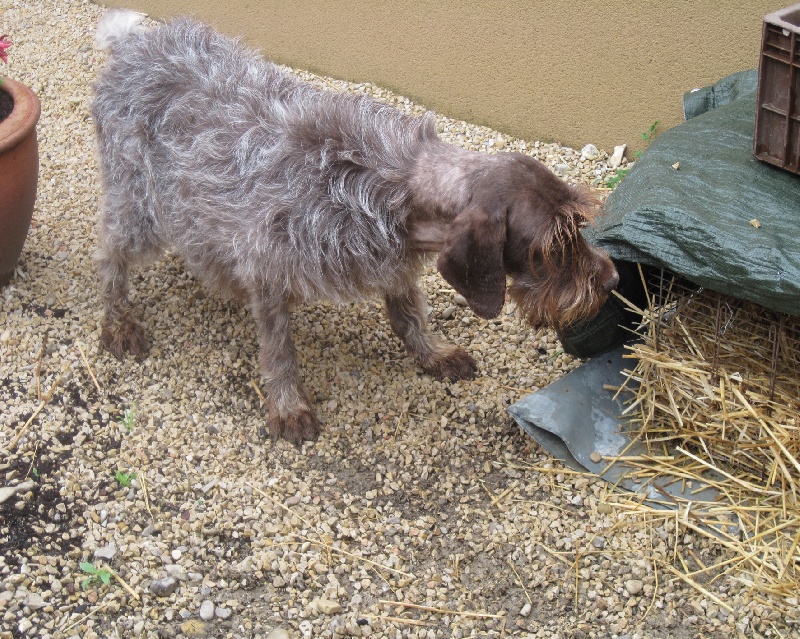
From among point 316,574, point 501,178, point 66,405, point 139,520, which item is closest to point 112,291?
point 66,405

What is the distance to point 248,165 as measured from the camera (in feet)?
12.7

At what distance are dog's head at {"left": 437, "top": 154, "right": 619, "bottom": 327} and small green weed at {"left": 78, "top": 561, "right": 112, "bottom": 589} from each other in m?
1.85

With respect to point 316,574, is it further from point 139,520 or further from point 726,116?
point 726,116

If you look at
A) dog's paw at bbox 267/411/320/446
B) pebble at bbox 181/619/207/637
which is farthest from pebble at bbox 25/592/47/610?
dog's paw at bbox 267/411/320/446

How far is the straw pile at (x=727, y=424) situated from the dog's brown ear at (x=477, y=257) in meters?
0.92

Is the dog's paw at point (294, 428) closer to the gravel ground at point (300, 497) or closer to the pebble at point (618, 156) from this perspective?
the gravel ground at point (300, 497)

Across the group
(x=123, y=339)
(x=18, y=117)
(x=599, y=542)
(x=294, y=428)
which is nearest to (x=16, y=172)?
(x=18, y=117)

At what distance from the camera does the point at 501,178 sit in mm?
3422

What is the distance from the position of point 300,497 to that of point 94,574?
3.09 ft

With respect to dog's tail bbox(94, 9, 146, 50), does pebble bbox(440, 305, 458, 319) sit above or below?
below

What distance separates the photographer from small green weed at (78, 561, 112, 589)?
3523 mm

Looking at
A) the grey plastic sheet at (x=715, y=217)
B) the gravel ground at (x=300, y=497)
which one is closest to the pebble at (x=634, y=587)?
the gravel ground at (x=300, y=497)

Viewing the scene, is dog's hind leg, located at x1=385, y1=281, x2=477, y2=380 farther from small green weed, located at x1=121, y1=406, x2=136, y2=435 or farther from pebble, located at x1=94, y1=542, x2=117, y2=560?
pebble, located at x1=94, y1=542, x2=117, y2=560

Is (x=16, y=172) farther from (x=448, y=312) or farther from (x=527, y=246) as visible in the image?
(x=527, y=246)
